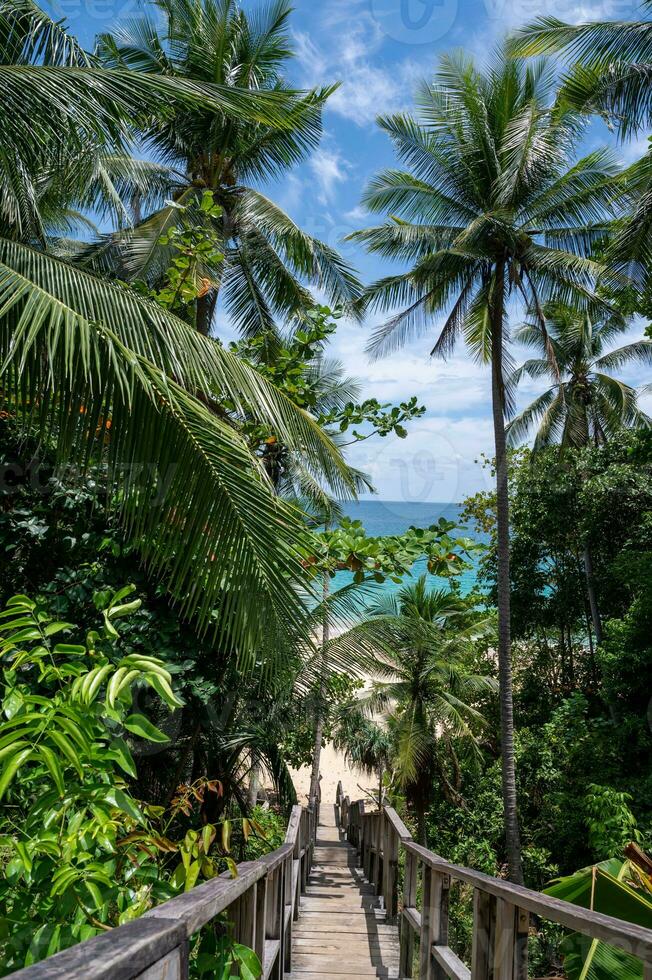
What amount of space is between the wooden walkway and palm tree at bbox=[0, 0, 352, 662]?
234 centimetres

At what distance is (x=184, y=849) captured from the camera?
1923mm

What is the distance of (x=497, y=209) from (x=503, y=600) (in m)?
6.81

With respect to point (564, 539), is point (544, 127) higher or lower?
higher

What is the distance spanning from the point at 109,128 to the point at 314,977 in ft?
15.3

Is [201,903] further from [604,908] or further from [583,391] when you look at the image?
[583,391]

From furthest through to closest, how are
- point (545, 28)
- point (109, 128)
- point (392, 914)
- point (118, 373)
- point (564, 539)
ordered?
point (564, 539)
point (545, 28)
point (392, 914)
point (109, 128)
point (118, 373)

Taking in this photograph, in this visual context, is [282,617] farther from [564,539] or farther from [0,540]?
[564,539]

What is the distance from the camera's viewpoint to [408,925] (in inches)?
155

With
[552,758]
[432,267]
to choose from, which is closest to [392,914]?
[432,267]

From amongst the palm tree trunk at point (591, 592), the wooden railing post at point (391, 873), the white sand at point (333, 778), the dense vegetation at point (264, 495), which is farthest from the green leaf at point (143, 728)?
the white sand at point (333, 778)

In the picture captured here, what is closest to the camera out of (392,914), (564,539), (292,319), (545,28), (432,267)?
(392,914)

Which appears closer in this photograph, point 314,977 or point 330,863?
point 314,977

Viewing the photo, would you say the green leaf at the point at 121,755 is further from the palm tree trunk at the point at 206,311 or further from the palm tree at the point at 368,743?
the palm tree at the point at 368,743

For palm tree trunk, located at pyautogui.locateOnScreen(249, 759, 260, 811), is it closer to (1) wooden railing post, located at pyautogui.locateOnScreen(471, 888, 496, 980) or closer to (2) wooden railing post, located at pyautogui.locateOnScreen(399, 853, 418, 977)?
(2) wooden railing post, located at pyautogui.locateOnScreen(399, 853, 418, 977)
